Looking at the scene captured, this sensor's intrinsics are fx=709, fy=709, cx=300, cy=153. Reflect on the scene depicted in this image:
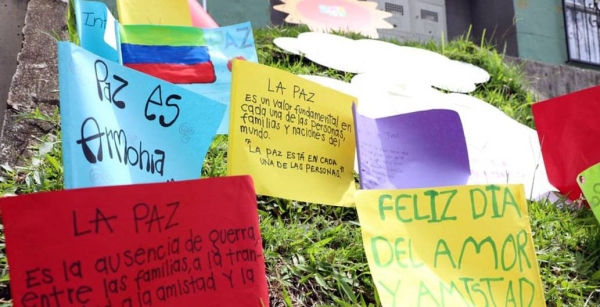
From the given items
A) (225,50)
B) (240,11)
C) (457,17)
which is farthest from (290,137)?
(457,17)

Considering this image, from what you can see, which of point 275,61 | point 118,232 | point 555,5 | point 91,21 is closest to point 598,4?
point 555,5

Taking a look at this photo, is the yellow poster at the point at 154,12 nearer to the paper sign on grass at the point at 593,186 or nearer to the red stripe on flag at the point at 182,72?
the red stripe on flag at the point at 182,72

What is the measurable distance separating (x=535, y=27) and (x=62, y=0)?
4.18 m

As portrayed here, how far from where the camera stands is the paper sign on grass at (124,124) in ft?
4.12

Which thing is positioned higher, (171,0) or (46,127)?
(171,0)

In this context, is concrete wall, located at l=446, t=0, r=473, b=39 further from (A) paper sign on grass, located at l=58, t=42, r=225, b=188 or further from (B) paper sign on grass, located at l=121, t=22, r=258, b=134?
(A) paper sign on grass, located at l=58, t=42, r=225, b=188

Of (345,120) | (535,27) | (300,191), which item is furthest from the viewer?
(535,27)

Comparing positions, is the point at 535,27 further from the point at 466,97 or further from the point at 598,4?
the point at 466,97

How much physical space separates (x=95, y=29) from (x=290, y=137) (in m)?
0.66

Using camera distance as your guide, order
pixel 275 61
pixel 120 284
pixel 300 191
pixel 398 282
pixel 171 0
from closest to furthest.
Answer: pixel 120 284 < pixel 398 282 < pixel 300 191 < pixel 171 0 < pixel 275 61

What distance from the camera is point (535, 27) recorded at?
561cm

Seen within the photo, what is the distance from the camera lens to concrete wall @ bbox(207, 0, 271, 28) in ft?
14.5

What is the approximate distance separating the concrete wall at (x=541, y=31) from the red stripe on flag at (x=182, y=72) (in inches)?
150

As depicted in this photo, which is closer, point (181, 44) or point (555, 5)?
point (181, 44)
